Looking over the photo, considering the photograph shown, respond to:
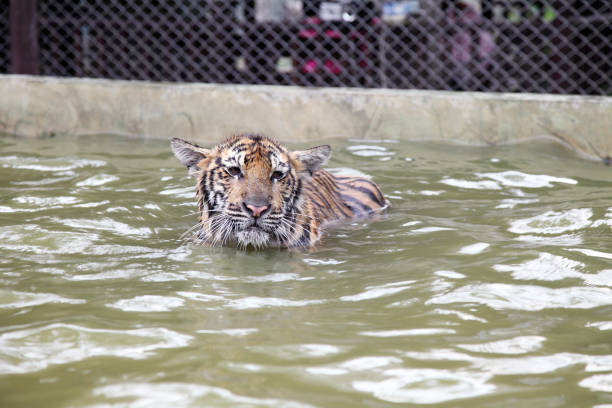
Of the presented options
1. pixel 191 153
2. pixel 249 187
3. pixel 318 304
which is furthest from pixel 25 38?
pixel 318 304

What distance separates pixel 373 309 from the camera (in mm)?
3164

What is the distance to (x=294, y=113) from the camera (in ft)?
24.1

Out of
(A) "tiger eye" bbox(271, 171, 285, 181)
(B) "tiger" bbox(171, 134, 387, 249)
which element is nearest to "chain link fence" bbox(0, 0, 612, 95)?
(B) "tiger" bbox(171, 134, 387, 249)

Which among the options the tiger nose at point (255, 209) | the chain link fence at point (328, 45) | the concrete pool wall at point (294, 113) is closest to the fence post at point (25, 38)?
the chain link fence at point (328, 45)

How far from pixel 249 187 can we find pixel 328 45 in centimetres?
531

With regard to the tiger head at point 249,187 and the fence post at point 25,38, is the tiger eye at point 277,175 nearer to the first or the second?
the tiger head at point 249,187

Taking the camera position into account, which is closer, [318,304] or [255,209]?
[318,304]

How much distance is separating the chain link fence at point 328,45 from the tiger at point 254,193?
347 centimetres

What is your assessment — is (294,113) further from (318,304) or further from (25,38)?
(318,304)

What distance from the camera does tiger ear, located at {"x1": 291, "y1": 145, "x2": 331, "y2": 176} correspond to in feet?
14.8

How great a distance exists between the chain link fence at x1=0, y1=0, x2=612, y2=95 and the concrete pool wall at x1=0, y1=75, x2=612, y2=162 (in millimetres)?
721

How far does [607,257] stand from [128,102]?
5.19 meters

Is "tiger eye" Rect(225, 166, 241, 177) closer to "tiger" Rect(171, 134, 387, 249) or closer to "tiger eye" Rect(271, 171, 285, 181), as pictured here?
"tiger" Rect(171, 134, 387, 249)

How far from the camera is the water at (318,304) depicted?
2410mm
